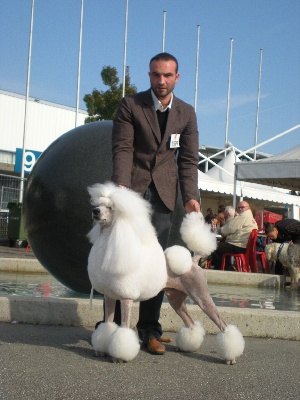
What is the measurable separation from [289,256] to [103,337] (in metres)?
6.46

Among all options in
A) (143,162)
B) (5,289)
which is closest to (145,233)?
(143,162)

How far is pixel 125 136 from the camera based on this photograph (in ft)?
15.7

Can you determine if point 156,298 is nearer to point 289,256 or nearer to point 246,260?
point 289,256

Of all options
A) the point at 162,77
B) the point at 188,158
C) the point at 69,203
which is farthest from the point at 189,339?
the point at 69,203

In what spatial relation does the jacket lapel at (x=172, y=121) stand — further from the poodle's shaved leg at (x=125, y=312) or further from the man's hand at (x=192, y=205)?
the poodle's shaved leg at (x=125, y=312)

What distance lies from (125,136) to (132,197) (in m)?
0.76

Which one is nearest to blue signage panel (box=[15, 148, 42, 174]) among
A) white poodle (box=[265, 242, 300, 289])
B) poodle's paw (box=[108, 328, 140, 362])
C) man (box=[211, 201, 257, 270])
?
man (box=[211, 201, 257, 270])

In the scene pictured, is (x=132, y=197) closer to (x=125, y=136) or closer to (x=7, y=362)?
(x=125, y=136)

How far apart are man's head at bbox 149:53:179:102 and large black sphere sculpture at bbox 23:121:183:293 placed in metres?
1.72

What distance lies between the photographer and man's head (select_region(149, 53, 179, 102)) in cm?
471

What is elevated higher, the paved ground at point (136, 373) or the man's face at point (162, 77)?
the man's face at point (162, 77)

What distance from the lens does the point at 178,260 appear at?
443cm

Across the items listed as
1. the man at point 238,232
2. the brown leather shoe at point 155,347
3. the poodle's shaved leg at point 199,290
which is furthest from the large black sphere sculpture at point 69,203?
the man at point 238,232

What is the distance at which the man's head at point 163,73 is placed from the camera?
15.4ft
